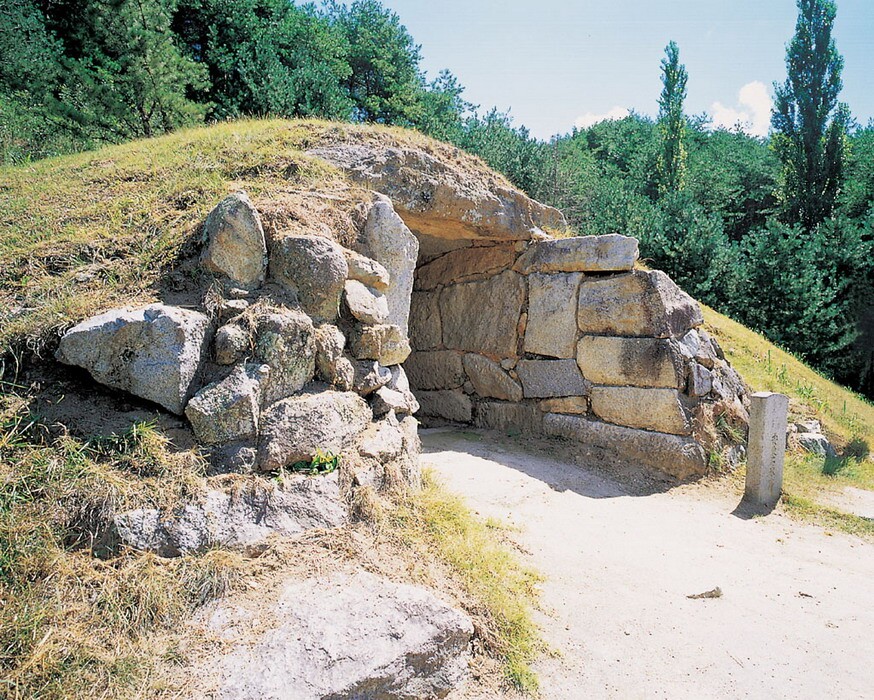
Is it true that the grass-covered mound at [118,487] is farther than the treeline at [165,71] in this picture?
No

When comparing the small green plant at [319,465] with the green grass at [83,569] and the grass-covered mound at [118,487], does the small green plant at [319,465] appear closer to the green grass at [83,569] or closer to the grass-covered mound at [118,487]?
the grass-covered mound at [118,487]

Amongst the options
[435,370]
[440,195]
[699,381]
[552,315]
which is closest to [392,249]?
[440,195]

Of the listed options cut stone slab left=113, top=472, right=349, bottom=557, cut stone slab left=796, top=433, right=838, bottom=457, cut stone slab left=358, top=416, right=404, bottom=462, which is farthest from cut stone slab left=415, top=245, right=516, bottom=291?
cut stone slab left=113, top=472, right=349, bottom=557

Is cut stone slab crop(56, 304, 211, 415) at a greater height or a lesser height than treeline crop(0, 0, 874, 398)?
lesser

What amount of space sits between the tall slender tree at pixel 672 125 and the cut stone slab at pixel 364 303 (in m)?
15.3

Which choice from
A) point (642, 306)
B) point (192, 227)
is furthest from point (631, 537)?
point (192, 227)

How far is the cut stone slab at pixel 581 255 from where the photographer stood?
5266 millimetres

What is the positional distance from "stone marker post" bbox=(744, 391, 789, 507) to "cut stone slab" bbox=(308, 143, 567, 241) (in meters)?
2.68

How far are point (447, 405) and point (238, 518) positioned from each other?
163 inches

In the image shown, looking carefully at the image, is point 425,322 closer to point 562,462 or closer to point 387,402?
point 562,462

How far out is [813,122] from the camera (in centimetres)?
1441

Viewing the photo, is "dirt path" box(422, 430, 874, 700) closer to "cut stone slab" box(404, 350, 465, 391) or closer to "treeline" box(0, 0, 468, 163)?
"cut stone slab" box(404, 350, 465, 391)

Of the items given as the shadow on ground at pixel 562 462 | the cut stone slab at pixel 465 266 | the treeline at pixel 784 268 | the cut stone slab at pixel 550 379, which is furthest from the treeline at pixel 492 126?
the shadow on ground at pixel 562 462

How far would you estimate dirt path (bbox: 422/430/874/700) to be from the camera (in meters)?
2.41
